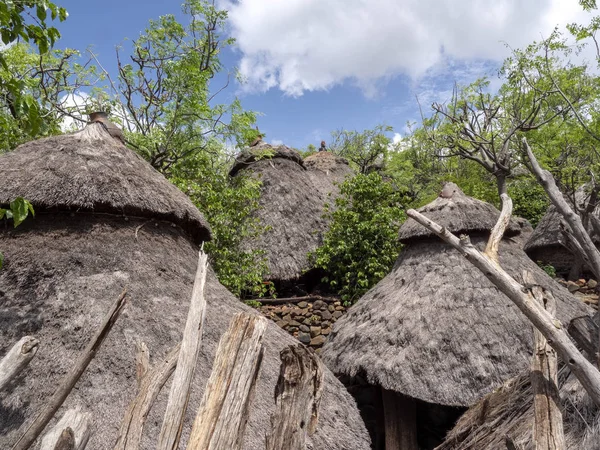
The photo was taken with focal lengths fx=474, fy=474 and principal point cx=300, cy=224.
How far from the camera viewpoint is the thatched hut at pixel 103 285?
3.56 m

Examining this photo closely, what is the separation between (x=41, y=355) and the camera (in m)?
3.64

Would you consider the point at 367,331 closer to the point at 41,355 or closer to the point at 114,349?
the point at 114,349

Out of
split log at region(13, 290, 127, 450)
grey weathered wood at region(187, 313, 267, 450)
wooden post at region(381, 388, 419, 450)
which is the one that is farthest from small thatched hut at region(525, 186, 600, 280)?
grey weathered wood at region(187, 313, 267, 450)

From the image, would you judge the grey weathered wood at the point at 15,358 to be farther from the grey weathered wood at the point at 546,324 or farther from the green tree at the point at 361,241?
the green tree at the point at 361,241

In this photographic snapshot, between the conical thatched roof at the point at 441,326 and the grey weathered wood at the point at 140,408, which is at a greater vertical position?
the conical thatched roof at the point at 441,326

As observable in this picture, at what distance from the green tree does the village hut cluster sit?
6.37 feet

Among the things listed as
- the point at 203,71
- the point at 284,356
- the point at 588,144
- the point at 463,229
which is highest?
the point at 588,144

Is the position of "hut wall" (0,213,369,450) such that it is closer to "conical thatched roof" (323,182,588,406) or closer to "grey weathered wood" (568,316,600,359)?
"conical thatched roof" (323,182,588,406)

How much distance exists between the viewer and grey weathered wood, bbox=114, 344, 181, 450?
220 centimetres

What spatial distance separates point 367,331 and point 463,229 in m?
2.22

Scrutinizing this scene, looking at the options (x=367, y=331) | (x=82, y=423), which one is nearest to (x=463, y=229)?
(x=367, y=331)

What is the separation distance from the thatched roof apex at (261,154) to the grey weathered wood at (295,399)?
10.2 meters

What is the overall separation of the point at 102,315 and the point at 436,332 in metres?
4.10

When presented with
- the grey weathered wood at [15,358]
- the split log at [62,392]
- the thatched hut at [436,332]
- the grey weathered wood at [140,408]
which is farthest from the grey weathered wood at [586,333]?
the thatched hut at [436,332]
